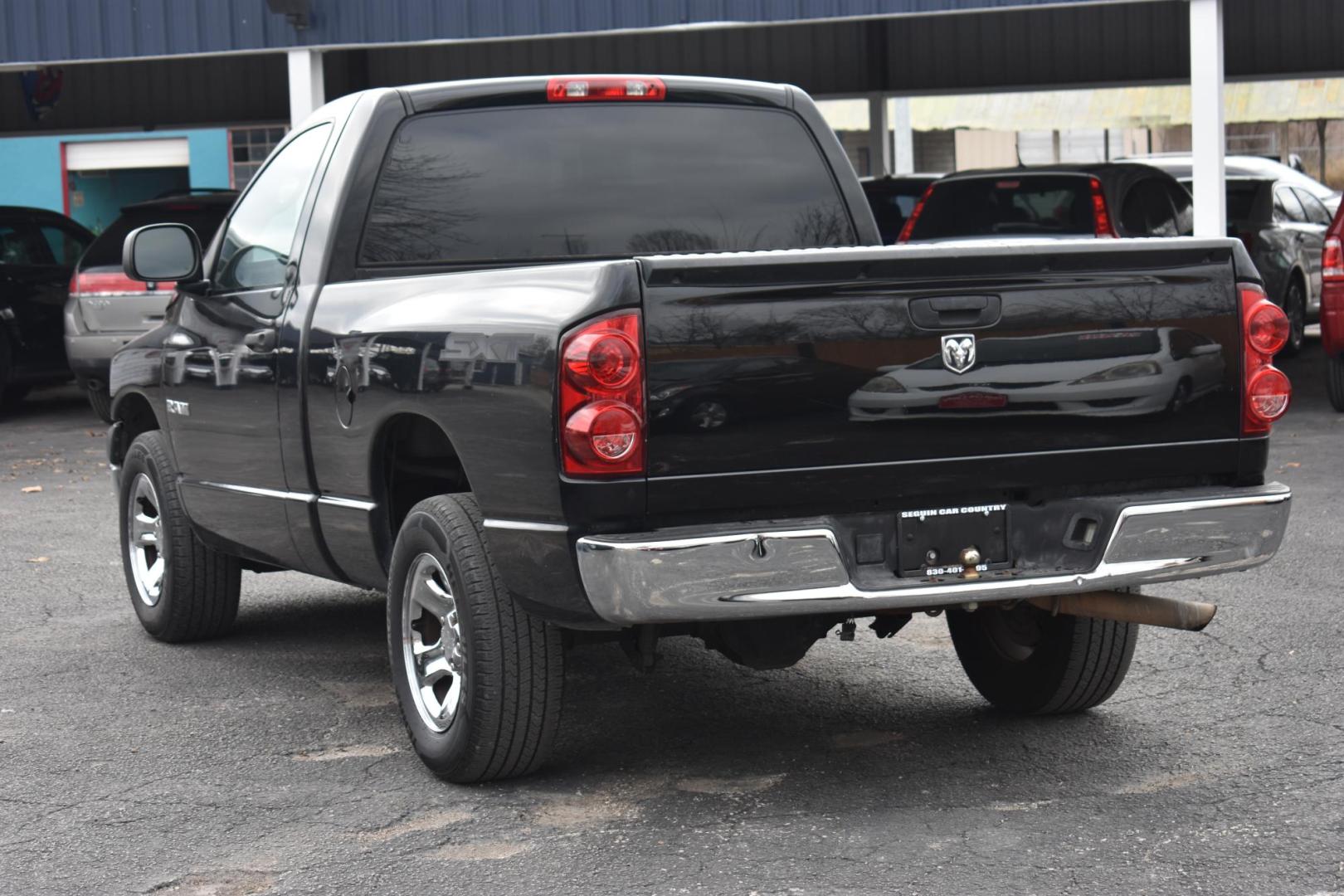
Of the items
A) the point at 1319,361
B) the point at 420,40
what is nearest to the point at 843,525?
the point at 420,40

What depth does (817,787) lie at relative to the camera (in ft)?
16.0

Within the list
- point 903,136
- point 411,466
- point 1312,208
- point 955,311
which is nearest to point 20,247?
point 411,466

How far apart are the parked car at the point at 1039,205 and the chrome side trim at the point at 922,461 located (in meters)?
8.78

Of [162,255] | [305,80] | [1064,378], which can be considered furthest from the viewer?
[305,80]

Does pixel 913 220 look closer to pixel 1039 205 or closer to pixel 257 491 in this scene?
pixel 1039 205

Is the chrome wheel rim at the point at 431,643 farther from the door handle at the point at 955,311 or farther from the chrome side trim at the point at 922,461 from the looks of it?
the door handle at the point at 955,311

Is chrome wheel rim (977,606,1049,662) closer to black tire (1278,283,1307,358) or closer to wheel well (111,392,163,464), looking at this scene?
wheel well (111,392,163,464)

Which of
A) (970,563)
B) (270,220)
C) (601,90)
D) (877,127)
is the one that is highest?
(877,127)

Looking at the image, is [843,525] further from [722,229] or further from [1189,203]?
[1189,203]

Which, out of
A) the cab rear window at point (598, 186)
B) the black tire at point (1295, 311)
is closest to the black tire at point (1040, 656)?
the cab rear window at point (598, 186)

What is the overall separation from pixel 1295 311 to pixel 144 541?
1310cm

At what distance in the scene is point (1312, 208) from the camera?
63.2 feet

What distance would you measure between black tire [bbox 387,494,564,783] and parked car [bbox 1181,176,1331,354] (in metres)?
12.4

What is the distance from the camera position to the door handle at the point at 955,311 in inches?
176
